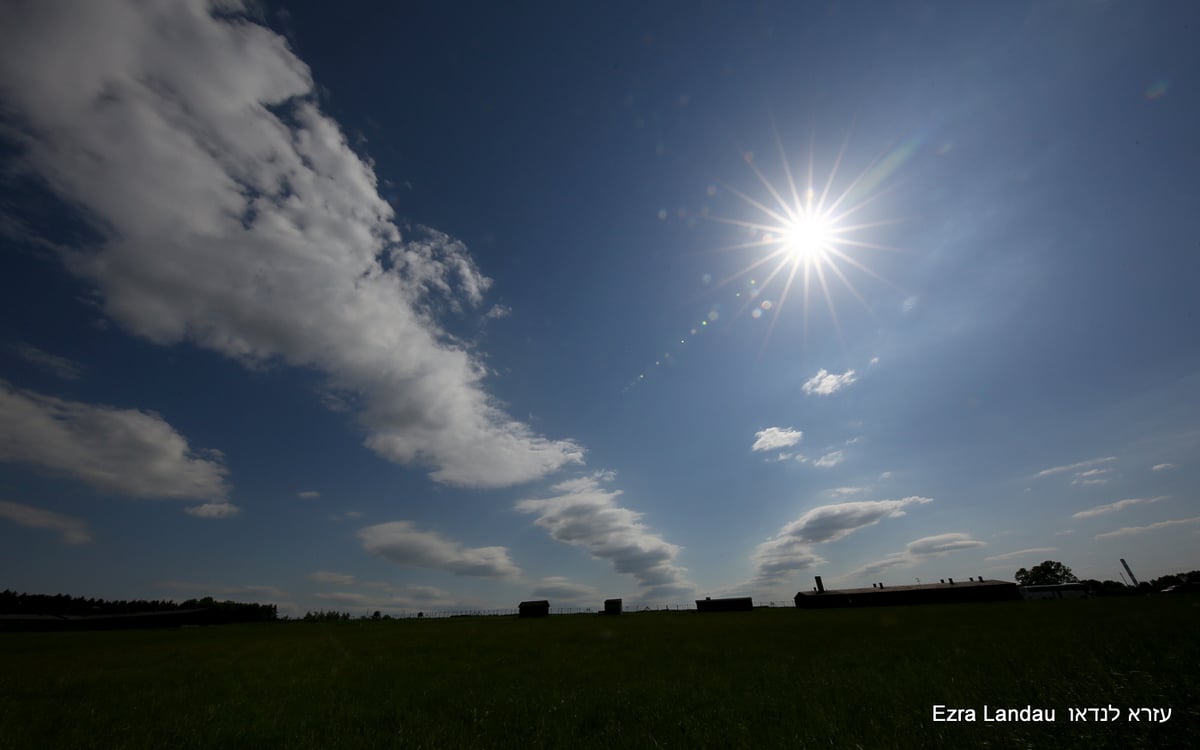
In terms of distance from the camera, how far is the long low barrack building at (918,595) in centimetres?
7212

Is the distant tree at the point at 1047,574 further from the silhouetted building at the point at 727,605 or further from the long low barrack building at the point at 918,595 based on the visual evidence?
the silhouetted building at the point at 727,605

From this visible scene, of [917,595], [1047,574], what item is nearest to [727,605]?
[917,595]

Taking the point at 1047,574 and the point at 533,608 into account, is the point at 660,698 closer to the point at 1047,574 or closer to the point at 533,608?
the point at 533,608

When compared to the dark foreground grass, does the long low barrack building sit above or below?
above

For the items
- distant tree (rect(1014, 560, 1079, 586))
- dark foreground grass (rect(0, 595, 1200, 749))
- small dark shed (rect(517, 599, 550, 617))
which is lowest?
dark foreground grass (rect(0, 595, 1200, 749))

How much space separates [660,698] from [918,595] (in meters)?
89.2

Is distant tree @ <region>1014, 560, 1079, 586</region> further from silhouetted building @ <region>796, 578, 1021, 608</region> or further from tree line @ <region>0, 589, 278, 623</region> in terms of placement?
tree line @ <region>0, 589, 278, 623</region>

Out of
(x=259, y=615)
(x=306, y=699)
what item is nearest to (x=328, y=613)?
(x=259, y=615)

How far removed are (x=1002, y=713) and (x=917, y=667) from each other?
17.7ft

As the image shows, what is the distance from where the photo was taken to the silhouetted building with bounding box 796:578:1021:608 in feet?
237

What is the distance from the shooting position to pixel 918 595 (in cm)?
7512

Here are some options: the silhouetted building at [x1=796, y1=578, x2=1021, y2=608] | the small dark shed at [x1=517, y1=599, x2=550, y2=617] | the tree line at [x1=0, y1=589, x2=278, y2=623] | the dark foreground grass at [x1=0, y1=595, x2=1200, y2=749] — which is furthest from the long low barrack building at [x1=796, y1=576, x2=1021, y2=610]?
the tree line at [x1=0, y1=589, x2=278, y2=623]

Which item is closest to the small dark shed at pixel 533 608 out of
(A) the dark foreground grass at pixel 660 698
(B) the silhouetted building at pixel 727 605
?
(B) the silhouetted building at pixel 727 605

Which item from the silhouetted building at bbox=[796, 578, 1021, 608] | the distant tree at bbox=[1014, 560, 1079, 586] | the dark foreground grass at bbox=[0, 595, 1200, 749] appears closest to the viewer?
the dark foreground grass at bbox=[0, 595, 1200, 749]
